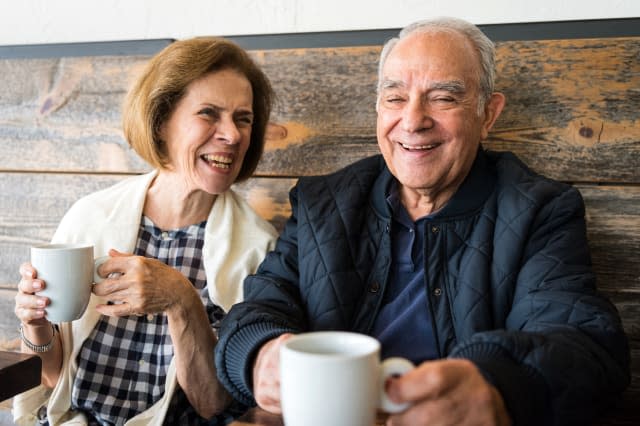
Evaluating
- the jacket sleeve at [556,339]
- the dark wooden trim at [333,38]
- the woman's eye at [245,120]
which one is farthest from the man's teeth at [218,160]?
the jacket sleeve at [556,339]

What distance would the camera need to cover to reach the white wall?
4.96 ft

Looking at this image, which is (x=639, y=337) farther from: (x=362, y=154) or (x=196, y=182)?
(x=196, y=182)

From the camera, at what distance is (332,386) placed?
2.12 ft

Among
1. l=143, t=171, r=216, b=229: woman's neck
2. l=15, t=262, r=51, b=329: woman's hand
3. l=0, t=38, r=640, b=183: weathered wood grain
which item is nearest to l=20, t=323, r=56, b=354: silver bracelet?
l=15, t=262, r=51, b=329: woman's hand

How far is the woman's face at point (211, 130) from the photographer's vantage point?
1476mm

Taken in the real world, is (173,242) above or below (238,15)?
below

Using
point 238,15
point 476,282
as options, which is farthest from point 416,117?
point 238,15

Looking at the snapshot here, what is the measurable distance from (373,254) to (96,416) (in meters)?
0.72

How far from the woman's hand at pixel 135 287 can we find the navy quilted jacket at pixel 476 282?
0.17 meters

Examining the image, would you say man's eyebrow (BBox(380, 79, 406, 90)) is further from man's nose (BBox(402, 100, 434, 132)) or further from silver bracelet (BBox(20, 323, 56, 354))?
silver bracelet (BBox(20, 323, 56, 354))

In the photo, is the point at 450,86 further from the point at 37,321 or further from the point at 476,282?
the point at 37,321

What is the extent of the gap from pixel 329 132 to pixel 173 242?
485 mm

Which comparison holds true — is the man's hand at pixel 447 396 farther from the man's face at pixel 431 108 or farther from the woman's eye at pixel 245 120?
the woman's eye at pixel 245 120

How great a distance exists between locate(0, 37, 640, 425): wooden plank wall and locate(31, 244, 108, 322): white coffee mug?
2.13ft
